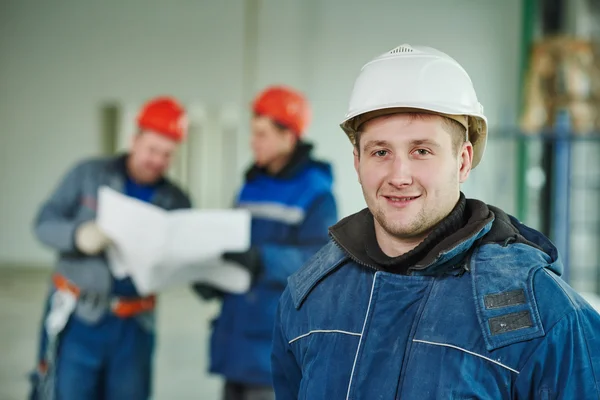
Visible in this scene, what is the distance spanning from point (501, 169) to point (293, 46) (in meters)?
2.75

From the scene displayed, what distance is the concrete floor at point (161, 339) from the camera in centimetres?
495

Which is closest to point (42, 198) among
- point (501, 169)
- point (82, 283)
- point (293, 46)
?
point (293, 46)

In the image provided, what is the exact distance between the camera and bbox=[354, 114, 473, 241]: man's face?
1.35 meters

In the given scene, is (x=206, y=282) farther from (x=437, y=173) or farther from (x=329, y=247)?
(x=437, y=173)

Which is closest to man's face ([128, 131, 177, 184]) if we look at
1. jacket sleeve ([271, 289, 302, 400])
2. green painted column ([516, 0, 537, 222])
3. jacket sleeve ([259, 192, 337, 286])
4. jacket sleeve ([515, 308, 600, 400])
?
jacket sleeve ([259, 192, 337, 286])

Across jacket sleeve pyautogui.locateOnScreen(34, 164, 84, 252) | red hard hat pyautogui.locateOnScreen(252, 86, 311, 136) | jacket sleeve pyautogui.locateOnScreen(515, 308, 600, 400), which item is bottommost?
jacket sleeve pyautogui.locateOnScreen(515, 308, 600, 400)

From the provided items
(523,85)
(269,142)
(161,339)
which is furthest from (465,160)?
(523,85)

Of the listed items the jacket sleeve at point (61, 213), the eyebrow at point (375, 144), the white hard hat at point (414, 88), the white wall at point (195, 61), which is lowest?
the jacket sleeve at point (61, 213)

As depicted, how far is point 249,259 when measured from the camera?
2783 mm

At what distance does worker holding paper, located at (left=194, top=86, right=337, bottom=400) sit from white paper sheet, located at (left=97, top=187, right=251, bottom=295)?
9 cm

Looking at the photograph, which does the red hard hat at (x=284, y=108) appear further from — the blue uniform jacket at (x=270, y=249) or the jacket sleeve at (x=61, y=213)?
the jacket sleeve at (x=61, y=213)

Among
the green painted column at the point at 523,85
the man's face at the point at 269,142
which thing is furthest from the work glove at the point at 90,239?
the green painted column at the point at 523,85

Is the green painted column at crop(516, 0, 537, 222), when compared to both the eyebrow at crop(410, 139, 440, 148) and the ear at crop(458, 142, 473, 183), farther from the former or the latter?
the eyebrow at crop(410, 139, 440, 148)

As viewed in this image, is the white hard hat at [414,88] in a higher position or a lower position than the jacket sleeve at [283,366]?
higher
